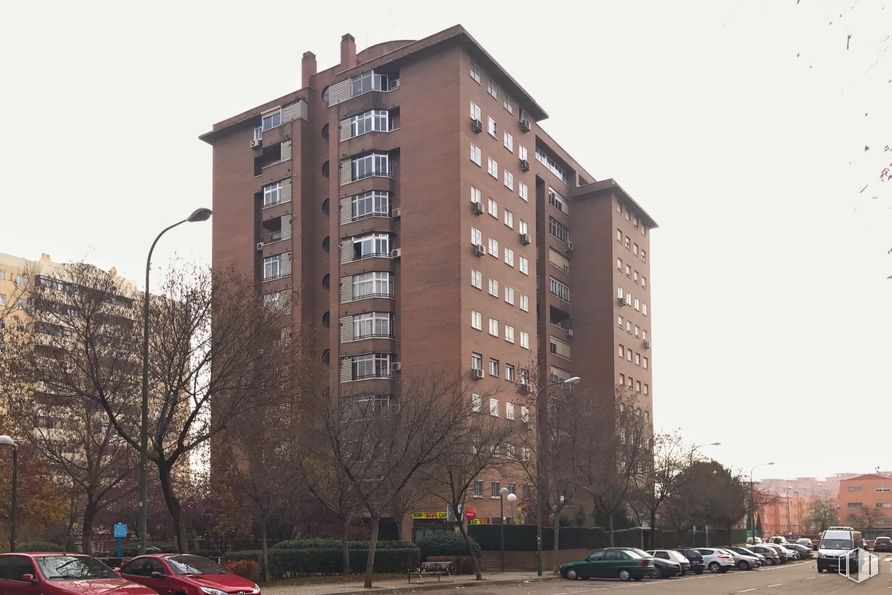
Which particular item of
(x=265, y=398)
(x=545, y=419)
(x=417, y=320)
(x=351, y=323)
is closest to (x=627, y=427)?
(x=545, y=419)

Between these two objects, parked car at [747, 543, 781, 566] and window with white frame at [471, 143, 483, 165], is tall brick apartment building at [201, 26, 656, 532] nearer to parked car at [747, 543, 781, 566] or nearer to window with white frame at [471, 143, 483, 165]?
window with white frame at [471, 143, 483, 165]

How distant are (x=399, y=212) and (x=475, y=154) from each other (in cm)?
663

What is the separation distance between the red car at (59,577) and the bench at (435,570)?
60.7ft

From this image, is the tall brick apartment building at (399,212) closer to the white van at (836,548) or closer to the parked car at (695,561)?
the parked car at (695,561)

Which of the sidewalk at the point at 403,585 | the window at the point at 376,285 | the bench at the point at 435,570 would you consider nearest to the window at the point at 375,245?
the window at the point at 376,285

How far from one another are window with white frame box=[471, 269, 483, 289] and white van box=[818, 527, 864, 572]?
26417 millimetres

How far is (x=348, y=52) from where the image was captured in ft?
240

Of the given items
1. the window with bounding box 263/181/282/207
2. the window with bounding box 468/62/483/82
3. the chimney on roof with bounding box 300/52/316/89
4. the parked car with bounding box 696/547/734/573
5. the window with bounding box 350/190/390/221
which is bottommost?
the parked car with bounding box 696/547/734/573

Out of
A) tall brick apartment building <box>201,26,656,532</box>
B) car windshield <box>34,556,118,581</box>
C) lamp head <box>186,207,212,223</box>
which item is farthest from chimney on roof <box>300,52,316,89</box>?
car windshield <box>34,556,118,581</box>

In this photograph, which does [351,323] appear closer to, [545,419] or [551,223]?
[545,419]

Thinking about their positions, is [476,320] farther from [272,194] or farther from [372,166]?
[272,194]

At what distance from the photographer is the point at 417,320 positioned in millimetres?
64500

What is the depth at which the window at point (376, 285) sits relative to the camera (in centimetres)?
6581

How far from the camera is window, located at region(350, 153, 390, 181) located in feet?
220
